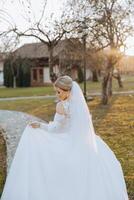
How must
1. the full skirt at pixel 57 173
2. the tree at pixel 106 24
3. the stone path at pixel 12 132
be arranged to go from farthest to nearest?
the tree at pixel 106 24, the stone path at pixel 12 132, the full skirt at pixel 57 173

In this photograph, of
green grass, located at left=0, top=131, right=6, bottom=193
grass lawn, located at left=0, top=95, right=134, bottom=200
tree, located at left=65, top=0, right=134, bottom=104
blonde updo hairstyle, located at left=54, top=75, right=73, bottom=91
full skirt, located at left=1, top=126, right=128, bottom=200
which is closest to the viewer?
full skirt, located at left=1, top=126, right=128, bottom=200

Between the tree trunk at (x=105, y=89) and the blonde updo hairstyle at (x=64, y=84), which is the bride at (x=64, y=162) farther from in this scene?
the tree trunk at (x=105, y=89)

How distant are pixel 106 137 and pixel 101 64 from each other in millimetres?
20690

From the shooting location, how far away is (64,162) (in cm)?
497

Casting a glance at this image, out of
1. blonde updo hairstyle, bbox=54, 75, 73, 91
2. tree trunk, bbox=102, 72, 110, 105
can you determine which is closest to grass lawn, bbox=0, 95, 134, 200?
tree trunk, bbox=102, 72, 110, 105

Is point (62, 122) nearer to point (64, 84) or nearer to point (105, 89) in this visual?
point (64, 84)

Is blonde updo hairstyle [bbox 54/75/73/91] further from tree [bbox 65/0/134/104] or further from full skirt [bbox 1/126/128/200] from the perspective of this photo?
tree [bbox 65/0/134/104]

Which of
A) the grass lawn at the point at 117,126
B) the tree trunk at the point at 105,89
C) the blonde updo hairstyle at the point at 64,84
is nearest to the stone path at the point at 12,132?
the grass lawn at the point at 117,126

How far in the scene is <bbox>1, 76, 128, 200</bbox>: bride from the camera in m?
4.89

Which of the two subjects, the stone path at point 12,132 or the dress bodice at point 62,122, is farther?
the stone path at point 12,132

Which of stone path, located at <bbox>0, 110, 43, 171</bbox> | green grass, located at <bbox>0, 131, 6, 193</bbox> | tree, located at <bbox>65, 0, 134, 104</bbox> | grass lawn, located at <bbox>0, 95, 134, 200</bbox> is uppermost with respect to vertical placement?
tree, located at <bbox>65, 0, 134, 104</bbox>

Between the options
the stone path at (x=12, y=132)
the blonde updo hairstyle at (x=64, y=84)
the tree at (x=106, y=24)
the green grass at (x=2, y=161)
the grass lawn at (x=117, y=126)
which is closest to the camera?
the blonde updo hairstyle at (x=64, y=84)

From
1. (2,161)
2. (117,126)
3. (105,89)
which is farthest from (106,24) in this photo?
(2,161)

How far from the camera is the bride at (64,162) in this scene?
4.89m
